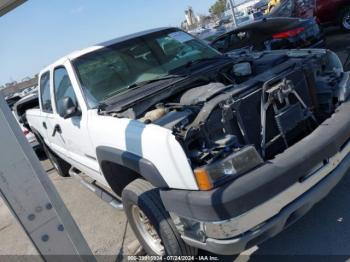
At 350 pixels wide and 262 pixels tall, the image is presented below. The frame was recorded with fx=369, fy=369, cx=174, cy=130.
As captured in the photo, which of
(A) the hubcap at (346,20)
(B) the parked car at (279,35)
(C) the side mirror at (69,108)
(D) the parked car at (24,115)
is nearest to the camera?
(C) the side mirror at (69,108)

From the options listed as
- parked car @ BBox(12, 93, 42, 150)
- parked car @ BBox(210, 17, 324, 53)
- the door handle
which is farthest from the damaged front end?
parked car @ BBox(12, 93, 42, 150)

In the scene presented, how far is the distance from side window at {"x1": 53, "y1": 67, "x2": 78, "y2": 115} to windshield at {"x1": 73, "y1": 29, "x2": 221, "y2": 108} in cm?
22

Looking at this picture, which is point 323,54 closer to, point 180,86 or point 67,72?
point 180,86

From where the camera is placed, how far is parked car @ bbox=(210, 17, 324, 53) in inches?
275

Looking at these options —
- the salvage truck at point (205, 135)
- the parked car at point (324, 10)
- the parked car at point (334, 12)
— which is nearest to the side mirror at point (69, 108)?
the salvage truck at point (205, 135)

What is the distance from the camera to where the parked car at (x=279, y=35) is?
698 centimetres

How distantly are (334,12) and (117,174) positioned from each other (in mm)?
9396

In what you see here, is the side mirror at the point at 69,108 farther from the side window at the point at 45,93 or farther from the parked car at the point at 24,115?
the parked car at the point at 24,115

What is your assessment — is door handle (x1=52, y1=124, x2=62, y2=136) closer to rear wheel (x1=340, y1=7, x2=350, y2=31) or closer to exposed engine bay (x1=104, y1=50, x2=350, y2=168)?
exposed engine bay (x1=104, y1=50, x2=350, y2=168)

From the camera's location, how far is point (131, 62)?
4031 millimetres

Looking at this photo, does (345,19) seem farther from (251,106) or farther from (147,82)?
(251,106)

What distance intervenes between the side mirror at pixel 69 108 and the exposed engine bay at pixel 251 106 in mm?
727

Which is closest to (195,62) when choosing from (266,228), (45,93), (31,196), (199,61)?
(199,61)

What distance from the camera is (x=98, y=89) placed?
3.78m
